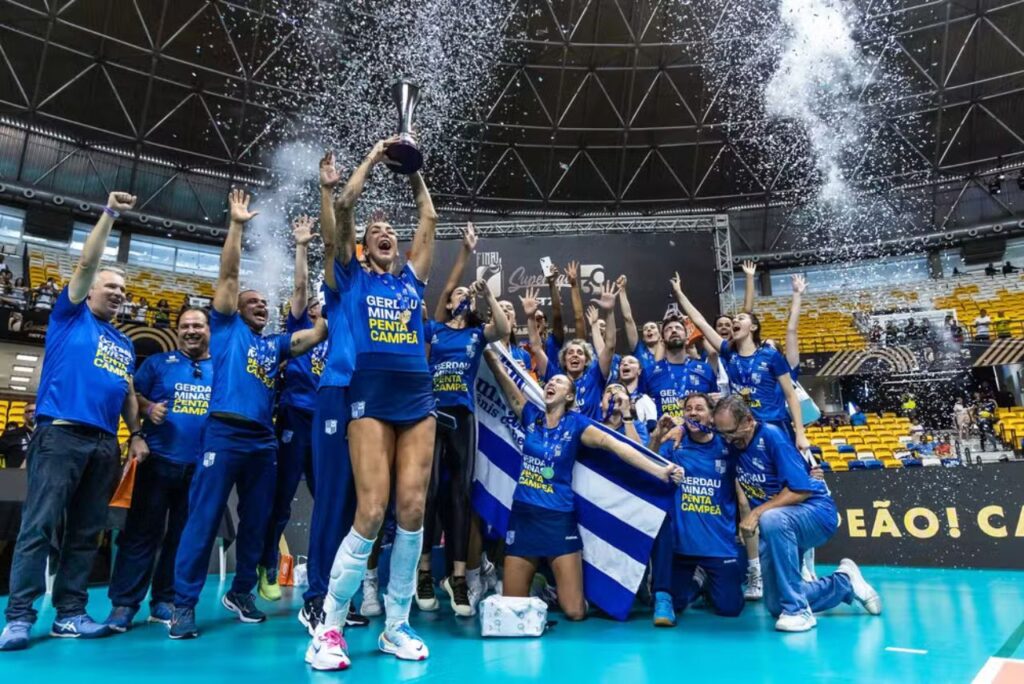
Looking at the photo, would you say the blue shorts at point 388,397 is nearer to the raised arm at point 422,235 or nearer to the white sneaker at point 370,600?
the raised arm at point 422,235

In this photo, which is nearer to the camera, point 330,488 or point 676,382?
point 330,488

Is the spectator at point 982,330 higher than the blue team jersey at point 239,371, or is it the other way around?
the spectator at point 982,330

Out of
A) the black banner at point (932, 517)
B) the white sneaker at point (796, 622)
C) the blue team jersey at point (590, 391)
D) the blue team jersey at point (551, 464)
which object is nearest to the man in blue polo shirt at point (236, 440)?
the blue team jersey at point (551, 464)

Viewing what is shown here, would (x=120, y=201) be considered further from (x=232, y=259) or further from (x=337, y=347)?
(x=337, y=347)

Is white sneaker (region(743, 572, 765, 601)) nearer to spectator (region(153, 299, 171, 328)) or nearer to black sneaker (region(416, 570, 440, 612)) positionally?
black sneaker (region(416, 570, 440, 612))

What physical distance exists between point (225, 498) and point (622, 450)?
7.55ft

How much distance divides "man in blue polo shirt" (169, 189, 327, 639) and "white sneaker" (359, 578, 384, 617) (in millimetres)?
612

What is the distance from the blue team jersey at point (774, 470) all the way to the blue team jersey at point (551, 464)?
104 cm

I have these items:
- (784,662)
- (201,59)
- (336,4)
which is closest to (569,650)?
(784,662)

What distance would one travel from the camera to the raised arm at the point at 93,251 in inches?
135

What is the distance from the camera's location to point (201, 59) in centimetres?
1828

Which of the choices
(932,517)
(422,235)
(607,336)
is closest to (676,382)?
(607,336)

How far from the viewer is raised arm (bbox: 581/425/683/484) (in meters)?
4.25

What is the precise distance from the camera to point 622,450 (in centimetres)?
434
